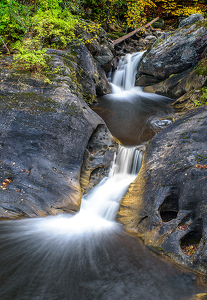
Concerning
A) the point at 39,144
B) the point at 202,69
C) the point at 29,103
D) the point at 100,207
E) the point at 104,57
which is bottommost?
the point at 100,207

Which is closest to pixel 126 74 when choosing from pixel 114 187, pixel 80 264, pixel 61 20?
pixel 61 20

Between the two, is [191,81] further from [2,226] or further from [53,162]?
[2,226]

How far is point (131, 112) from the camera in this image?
10883 mm

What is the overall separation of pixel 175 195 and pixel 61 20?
8633 mm

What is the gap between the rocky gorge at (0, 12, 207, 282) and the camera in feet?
13.1

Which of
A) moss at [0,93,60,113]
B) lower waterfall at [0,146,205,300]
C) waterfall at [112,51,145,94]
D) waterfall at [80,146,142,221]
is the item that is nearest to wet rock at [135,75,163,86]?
waterfall at [112,51,145,94]

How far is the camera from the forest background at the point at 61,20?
694cm

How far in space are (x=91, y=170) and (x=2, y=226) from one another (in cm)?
302

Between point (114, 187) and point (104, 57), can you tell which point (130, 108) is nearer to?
point (104, 57)

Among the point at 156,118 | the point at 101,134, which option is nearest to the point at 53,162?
the point at 101,134

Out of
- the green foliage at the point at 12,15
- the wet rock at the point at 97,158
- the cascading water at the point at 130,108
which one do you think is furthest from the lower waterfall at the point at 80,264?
the green foliage at the point at 12,15

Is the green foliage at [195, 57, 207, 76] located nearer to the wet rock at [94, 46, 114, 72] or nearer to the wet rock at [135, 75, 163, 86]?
the wet rock at [135, 75, 163, 86]

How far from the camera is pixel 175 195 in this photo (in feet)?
14.7

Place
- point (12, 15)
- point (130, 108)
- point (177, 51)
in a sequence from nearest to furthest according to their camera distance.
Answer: point (12, 15) < point (130, 108) < point (177, 51)
